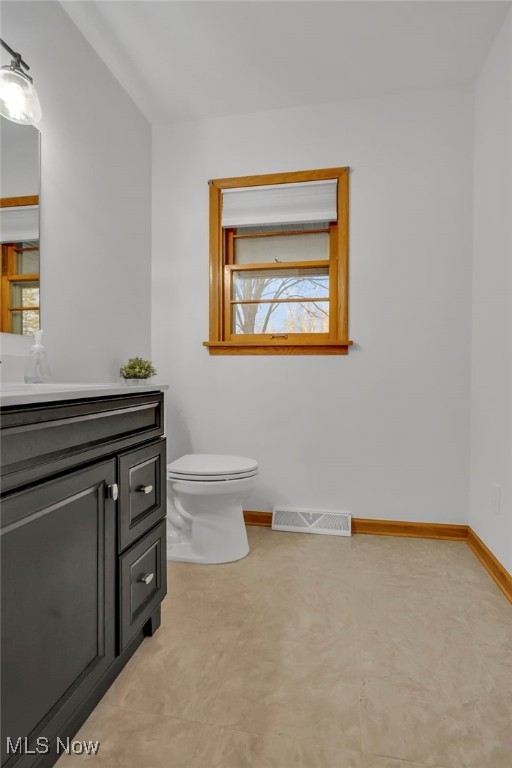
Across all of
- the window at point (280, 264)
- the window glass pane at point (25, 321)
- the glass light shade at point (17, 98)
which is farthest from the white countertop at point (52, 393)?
the window at point (280, 264)

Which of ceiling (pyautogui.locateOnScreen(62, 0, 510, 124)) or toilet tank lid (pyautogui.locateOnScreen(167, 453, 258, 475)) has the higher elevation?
ceiling (pyautogui.locateOnScreen(62, 0, 510, 124))

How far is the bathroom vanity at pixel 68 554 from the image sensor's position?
76 centimetres

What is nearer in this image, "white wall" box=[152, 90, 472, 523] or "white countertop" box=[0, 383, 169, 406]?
"white countertop" box=[0, 383, 169, 406]

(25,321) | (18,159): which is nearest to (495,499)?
(25,321)

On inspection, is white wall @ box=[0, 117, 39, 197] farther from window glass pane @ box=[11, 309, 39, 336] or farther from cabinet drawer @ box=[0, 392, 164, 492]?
cabinet drawer @ box=[0, 392, 164, 492]

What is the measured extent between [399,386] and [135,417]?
5.19 ft

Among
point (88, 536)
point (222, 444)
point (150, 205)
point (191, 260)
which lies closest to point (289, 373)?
point (222, 444)

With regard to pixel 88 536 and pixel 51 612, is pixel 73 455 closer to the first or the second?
pixel 88 536

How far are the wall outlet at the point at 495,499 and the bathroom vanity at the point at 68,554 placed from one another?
4.93 ft

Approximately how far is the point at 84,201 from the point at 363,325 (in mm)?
1563

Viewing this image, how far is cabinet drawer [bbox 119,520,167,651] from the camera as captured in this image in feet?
3.77

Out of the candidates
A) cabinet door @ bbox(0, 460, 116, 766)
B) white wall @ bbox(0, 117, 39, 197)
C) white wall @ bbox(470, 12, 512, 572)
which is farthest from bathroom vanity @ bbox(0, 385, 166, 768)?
white wall @ bbox(470, 12, 512, 572)

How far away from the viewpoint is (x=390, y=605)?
1.60 metres

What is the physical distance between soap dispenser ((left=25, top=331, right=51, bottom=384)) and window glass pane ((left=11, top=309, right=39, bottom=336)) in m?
0.09
